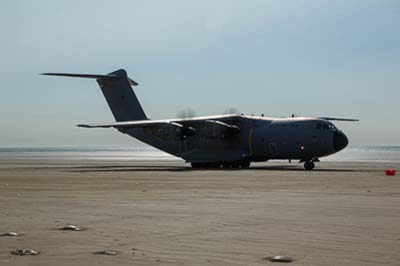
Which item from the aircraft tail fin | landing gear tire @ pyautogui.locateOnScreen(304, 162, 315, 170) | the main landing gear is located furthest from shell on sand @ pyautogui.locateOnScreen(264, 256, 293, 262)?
the aircraft tail fin

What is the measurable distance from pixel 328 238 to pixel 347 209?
5344mm

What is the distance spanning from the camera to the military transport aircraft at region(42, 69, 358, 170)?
48656 millimetres

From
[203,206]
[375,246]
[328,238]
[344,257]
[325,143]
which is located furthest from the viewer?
[325,143]

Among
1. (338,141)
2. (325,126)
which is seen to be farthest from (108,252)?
(325,126)

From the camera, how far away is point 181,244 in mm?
10391

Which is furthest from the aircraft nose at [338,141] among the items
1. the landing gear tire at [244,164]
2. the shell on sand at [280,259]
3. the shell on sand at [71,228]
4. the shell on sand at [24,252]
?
the shell on sand at [24,252]

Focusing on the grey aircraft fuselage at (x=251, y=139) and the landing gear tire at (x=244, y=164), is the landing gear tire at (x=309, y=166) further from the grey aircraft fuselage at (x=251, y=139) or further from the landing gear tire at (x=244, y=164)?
the landing gear tire at (x=244, y=164)

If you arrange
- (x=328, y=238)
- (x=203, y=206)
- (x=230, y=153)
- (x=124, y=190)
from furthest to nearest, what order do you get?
1. (x=230, y=153)
2. (x=124, y=190)
3. (x=203, y=206)
4. (x=328, y=238)

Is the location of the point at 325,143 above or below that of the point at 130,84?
below

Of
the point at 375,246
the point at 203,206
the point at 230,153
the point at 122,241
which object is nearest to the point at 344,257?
the point at 375,246

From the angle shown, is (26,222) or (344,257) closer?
(344,257)

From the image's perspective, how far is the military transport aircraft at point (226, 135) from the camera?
4866cm

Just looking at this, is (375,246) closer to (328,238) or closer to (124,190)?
(328,238)

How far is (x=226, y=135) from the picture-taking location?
173 feet
